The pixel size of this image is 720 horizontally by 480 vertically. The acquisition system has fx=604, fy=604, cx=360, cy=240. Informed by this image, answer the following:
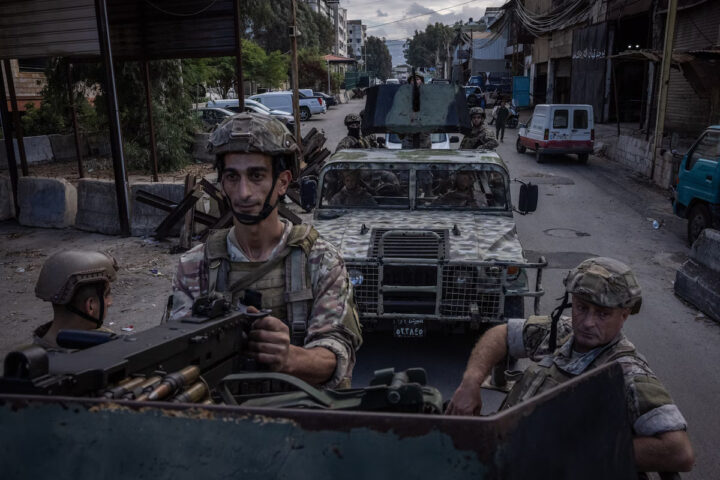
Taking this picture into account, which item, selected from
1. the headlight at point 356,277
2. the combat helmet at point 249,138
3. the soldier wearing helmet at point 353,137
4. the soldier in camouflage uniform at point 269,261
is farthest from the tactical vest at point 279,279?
the soldier wearing helmet at point 353,137

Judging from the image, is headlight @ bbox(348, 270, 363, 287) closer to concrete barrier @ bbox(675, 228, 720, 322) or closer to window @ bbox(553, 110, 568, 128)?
concrete barrier @ bbox(675, 228, 720, 322)

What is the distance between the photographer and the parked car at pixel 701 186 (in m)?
8.84

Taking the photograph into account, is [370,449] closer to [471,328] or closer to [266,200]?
[266,200]

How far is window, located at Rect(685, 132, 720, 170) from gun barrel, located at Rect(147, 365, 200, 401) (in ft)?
31.3

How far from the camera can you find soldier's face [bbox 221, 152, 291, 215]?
216cm

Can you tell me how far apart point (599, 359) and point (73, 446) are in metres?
2.01

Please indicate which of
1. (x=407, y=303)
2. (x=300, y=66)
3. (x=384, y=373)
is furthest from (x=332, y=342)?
(x=300, y=66)

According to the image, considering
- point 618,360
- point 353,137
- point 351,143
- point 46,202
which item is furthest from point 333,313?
point 46,202

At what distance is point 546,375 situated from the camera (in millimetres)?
2400

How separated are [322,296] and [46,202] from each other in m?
10.4

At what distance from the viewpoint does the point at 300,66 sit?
2179 inches

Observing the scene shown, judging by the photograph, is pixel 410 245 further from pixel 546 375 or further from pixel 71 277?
pixel 71 277

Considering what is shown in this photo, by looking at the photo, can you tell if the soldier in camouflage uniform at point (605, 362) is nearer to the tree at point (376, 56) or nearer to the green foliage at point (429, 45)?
the green foliage at point (429, 45)

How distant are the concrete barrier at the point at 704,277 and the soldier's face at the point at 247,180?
599cm
